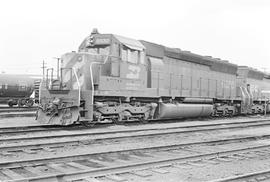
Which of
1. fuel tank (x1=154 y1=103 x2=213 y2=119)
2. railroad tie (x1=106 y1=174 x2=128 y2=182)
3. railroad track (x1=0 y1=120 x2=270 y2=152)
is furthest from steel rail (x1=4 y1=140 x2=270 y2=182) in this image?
fuel tank (x1=154 y1=103 x2=213 y2=119)

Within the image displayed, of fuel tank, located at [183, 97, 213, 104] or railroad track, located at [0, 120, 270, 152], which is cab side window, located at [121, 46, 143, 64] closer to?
railroad track, located at [0, 120, 270, 152]

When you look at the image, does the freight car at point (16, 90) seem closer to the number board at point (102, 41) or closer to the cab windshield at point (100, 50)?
the cab windshield at point (100, 50)

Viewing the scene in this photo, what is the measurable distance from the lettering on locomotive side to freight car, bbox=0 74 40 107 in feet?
51.7

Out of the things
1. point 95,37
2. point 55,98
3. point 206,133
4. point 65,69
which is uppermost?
point 95,37

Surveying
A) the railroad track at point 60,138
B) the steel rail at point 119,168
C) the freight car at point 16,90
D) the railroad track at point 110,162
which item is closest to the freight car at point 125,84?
the railroad track at point 60,138

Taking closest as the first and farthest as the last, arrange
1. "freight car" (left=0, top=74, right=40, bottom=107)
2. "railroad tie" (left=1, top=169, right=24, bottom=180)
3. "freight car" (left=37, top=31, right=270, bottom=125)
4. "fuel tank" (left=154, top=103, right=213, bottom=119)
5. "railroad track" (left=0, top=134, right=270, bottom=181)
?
"railroad tie" (left=1, top=169, right=24, bottom=180) < "railroad track" (left=0, top=134, right=270, bottom=181) < "freight car" (left=37, top=31, right=270, bottom=125) < "fuel tank" (left=154, top=103, right=213, bottom=119) < "freight car" (left=0, top=74, right=40, bottom=107)

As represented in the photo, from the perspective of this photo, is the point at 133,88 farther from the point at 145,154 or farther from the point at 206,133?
the point at 145,154

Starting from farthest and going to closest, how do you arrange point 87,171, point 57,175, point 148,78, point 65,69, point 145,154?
point 148,78 → point 65,69 → point 145,154 → point 87,171 → point 57,175

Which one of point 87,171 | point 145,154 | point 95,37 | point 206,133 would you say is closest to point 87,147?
point 145,154

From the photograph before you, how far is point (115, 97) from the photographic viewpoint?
13000 millimetres

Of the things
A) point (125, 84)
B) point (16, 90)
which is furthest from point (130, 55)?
point (16, 90)

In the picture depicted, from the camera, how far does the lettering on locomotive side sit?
13445mm

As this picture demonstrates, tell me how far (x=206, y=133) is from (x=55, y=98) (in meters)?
5.33

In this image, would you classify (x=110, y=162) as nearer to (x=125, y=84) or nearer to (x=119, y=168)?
(x=119, y=168)
